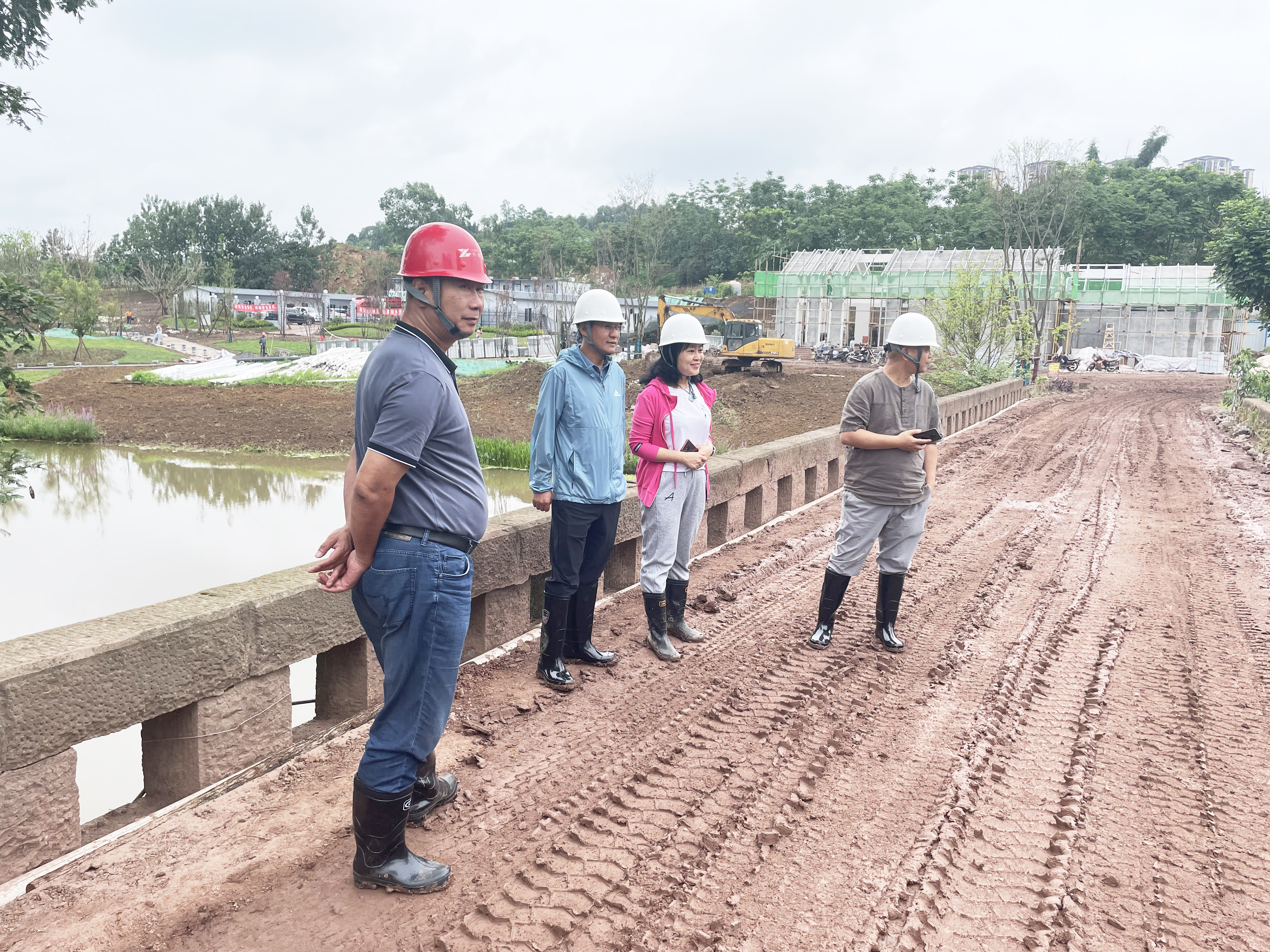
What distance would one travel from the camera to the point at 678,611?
4.89 metres

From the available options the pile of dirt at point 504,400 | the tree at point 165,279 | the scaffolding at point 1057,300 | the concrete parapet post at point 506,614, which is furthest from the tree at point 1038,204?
the tree at point 165,279

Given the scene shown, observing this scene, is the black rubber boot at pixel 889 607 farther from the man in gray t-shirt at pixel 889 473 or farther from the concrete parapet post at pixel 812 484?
the concrete parapet post at pixel 812 484

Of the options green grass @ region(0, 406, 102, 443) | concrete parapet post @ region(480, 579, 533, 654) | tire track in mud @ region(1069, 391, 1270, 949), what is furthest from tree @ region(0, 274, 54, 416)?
green grass @ region(0, 406, 102, 443)

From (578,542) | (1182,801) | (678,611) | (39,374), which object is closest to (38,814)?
(578,542)

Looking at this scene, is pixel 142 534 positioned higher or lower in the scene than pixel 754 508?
lower

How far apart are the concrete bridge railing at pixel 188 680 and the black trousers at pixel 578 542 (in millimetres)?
431

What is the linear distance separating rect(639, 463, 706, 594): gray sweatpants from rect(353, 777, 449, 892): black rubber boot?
2231 mm

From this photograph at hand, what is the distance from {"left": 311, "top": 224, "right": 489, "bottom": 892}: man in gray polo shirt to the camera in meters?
2.43

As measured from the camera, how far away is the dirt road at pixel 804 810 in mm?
2475

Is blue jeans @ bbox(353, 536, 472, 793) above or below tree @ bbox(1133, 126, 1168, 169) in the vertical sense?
below

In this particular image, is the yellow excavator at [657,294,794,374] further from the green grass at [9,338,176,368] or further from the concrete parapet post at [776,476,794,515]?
the green grass at [9,338,176,368]

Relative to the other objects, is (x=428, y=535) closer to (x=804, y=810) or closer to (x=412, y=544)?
(x=412, y=544)

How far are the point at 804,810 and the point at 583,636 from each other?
159cm

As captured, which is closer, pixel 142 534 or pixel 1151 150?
pixel 142 534
